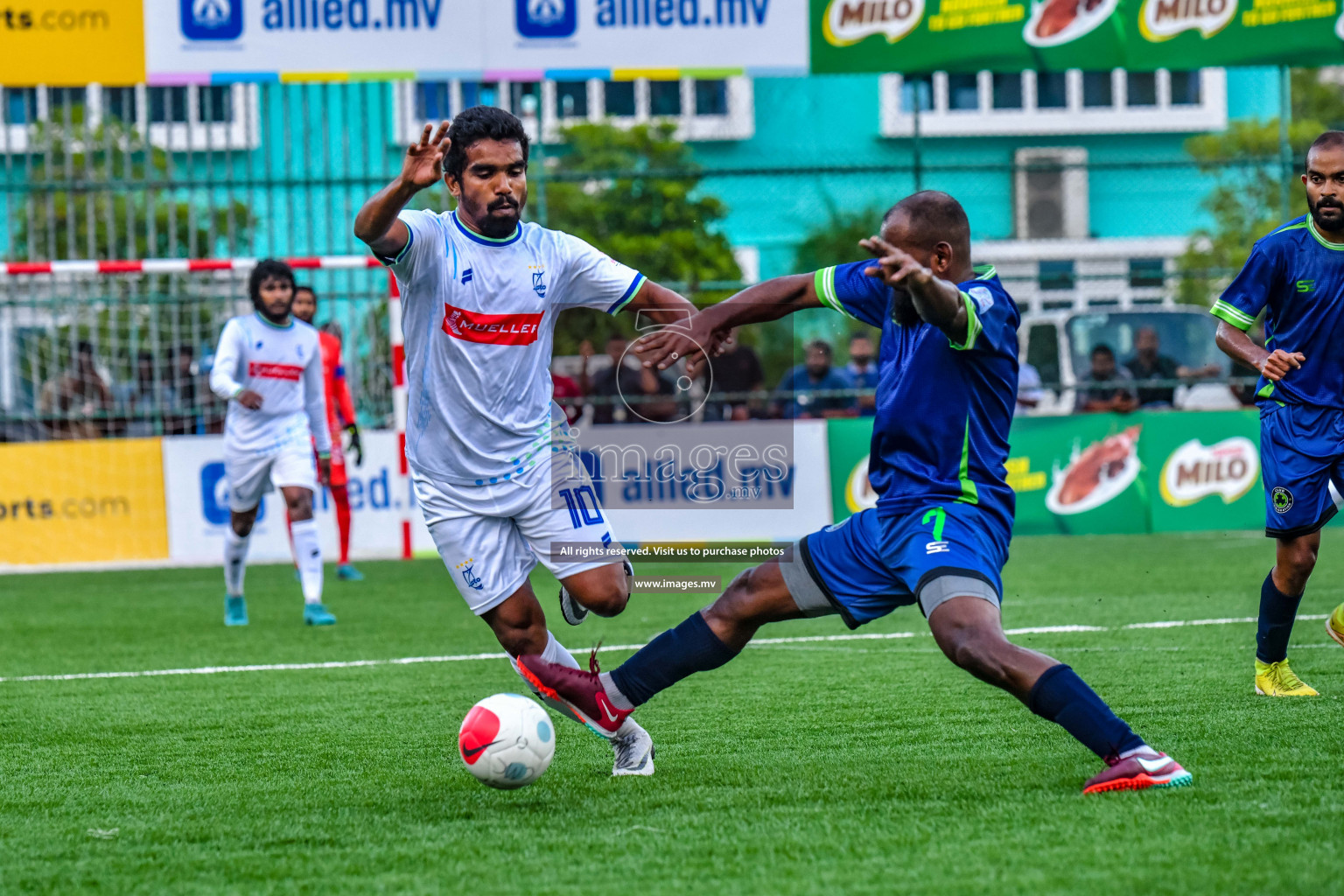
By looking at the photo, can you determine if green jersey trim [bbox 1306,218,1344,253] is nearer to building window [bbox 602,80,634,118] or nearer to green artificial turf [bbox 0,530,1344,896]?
green artificial turf [bbox 0,530,1344,896]

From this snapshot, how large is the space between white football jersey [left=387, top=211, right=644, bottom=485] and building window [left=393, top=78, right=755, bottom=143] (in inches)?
329

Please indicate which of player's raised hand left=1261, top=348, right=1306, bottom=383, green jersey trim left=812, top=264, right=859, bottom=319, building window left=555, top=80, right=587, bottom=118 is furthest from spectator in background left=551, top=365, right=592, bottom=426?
green jersey trim left=812, top=264, right=859, bottom=319

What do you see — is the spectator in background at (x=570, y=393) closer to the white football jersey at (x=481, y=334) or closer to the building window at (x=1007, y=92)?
the white football jersey at (x=481, y=334)

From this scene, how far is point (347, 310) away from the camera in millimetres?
13344

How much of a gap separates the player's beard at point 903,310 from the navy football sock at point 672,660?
1024 millimetres

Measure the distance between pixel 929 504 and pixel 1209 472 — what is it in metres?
10.2

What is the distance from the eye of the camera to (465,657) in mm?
7793

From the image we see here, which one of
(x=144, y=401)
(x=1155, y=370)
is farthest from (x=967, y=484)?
(x=144, y=401)

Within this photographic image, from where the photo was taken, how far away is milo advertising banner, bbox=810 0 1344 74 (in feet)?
43.9

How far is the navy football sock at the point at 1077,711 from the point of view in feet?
13.5

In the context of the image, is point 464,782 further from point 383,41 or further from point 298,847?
point 383,41

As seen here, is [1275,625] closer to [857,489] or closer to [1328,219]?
[1328,219]

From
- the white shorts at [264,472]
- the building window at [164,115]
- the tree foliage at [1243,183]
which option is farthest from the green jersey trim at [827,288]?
the building window at [164,115]

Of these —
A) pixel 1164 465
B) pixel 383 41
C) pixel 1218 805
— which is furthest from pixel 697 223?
pixel 1218 805
